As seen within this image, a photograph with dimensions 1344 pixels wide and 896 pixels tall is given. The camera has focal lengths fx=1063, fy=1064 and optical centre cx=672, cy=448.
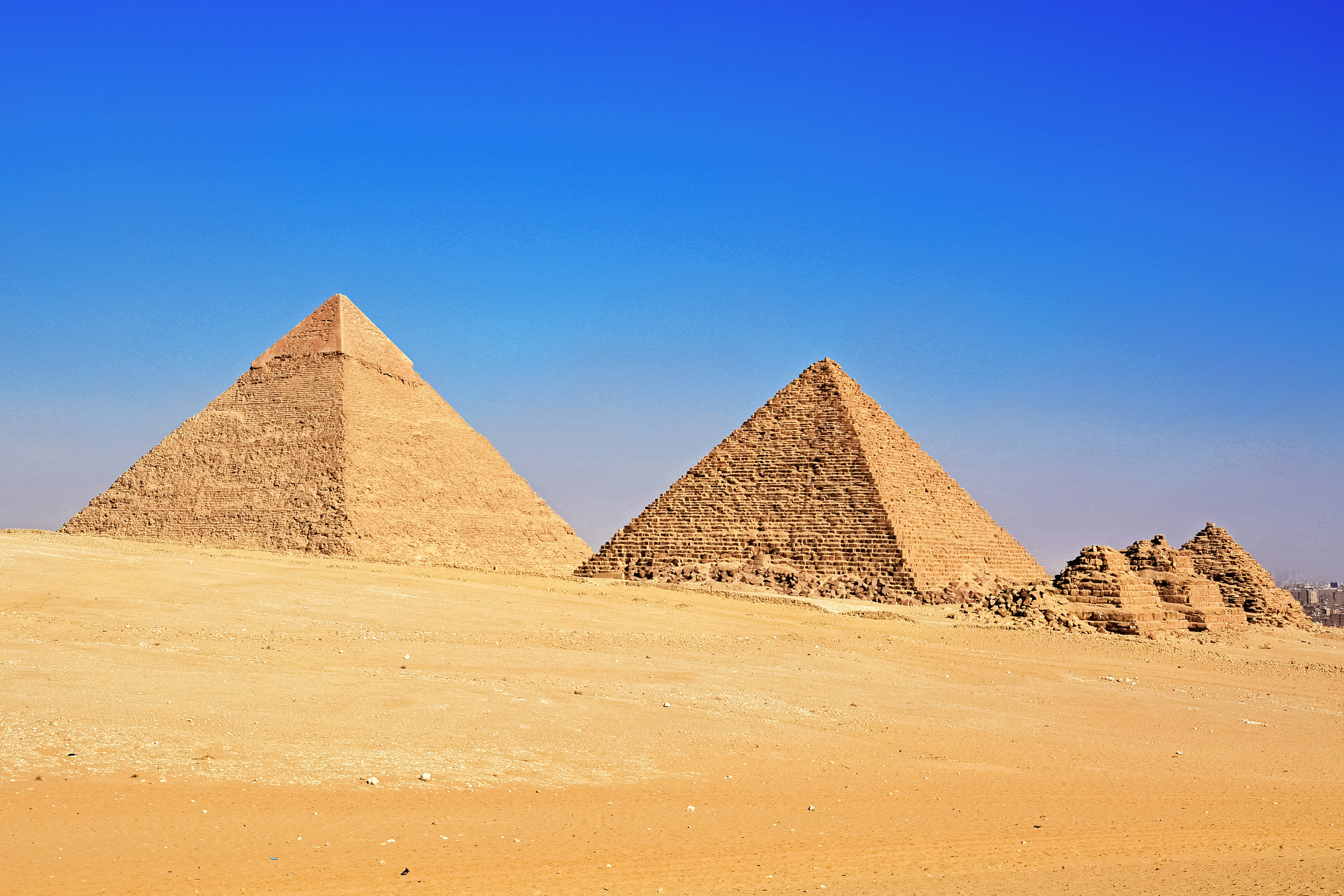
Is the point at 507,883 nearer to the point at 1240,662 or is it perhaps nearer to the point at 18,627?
the point at 18,627

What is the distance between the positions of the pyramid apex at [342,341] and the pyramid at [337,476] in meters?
0.07

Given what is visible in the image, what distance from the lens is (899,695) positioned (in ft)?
36.3

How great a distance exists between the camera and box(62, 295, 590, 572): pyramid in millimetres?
35469

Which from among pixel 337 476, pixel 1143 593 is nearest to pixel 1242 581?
pixel 1143 593

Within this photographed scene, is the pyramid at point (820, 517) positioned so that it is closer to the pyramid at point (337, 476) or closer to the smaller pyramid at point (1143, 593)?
the smaller pyramid at point (1143, 593)

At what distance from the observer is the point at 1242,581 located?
104ft

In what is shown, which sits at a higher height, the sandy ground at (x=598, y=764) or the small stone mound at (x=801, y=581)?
the small stone mound at (x=801, y=581)

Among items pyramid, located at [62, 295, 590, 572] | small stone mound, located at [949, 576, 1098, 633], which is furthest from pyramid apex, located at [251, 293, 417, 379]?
small stone mound, located at [949, 576, 1098, 633]

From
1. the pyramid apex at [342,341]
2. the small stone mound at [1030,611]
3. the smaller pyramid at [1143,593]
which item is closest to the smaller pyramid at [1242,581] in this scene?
the smaller pyramid at [1143,593]

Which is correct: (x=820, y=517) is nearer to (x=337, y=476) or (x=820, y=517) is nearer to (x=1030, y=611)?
(x=1030, y=611)

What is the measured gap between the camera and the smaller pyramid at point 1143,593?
66.8 feet

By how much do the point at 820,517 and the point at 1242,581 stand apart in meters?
13.1

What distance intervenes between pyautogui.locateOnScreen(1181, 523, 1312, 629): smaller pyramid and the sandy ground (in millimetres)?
18406

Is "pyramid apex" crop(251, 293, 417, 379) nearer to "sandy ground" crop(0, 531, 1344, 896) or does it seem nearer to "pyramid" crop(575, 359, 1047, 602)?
"pyramid" crop(575, 359, 1047, 602)
